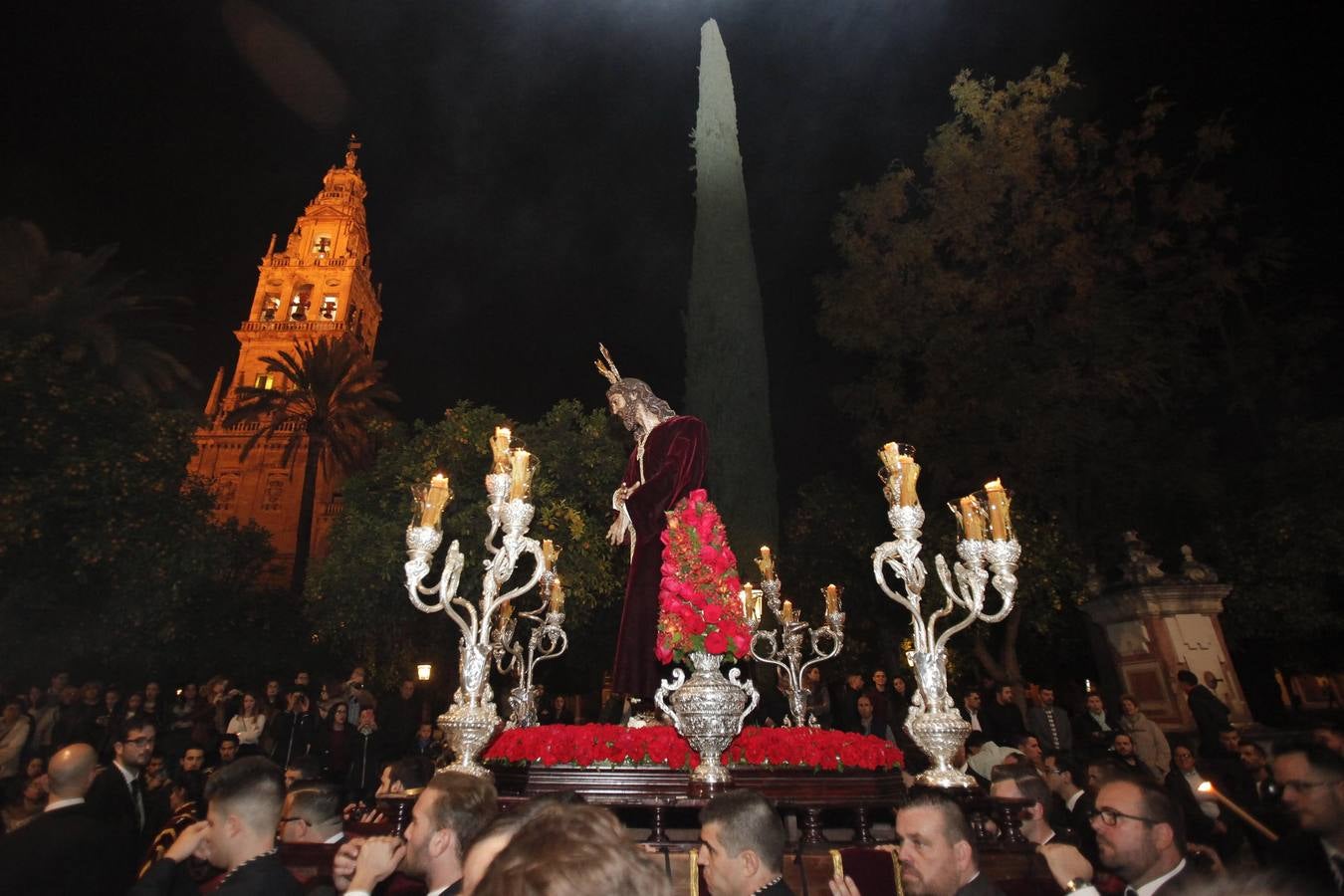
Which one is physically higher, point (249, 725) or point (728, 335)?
point (728, 335)

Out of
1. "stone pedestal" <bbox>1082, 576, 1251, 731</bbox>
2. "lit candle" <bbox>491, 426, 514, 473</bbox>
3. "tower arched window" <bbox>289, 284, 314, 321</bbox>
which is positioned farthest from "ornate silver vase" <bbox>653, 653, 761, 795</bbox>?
"tower arched window" <bbox>289, 284, 314, 321</bbox>

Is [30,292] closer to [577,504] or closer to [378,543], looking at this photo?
[378,543]

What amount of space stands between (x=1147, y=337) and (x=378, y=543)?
20.3 m

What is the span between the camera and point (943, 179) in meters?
18.7

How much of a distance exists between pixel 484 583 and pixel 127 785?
9.41 ft

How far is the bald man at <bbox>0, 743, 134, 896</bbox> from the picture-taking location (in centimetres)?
325

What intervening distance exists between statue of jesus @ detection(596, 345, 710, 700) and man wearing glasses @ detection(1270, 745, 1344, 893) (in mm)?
4807

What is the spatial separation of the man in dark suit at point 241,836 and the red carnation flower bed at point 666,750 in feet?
8.95

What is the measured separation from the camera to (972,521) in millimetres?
5941

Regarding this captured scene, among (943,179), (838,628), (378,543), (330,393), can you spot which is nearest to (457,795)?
(838,628)

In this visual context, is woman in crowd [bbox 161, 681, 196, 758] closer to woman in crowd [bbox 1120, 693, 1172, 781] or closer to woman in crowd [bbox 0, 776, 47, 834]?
woman in crowd [bbox 0, 776, 47, 834]

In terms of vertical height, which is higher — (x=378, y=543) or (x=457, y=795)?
(x=378, y=543)

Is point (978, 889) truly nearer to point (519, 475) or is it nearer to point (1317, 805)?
point (1317, 805)

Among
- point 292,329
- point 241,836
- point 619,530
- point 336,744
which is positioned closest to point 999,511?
point 619,530
